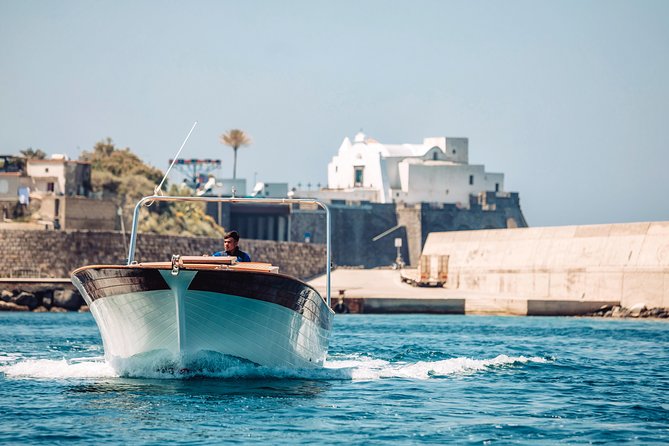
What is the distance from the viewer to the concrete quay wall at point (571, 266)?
44.2 meters

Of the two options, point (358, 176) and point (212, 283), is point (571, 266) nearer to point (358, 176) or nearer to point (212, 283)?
point (212, 283)

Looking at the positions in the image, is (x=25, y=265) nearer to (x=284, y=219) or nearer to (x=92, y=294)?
(x=284, y=219)

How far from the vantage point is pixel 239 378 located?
60.3 feet

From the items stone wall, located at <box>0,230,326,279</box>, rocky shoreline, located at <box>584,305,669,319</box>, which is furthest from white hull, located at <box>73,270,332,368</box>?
stone wall, located at <box>0,230,326,279</box>

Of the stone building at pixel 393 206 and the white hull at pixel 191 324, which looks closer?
the white hull at pixel 191 324

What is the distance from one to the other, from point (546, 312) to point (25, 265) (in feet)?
75.4

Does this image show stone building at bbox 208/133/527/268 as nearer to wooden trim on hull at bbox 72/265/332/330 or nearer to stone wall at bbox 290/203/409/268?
stone wall at bbox 290/203/409/268

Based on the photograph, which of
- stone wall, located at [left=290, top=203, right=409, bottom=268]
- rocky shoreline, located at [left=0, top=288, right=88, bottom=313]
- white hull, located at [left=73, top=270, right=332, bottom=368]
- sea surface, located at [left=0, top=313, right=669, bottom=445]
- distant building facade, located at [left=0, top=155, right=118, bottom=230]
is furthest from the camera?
stone wall, located at [left=290, top=203, right=409, bottom=268]

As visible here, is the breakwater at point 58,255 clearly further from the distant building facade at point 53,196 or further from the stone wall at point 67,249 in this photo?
the distant building facade at point 53,196

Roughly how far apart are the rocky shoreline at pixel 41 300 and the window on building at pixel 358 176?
2379 inches

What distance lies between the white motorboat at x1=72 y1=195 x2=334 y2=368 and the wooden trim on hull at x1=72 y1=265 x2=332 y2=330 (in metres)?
0.01

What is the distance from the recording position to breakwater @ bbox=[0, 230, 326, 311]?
47812mm

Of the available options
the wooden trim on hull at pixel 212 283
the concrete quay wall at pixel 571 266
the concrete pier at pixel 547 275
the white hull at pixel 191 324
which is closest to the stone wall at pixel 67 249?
the concrete pier at pixel 547 275

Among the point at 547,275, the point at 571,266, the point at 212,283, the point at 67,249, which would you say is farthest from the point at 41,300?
the point at 212,283
